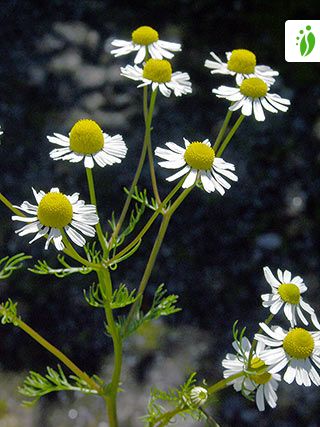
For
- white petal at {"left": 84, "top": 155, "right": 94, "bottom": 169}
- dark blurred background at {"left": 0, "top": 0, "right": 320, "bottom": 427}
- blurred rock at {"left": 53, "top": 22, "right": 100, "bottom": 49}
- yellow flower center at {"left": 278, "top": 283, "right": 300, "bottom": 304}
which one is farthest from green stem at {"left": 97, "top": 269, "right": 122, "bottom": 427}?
blurred rock at {"left": 53, "top": 22, "right": 100, "bottom": 49}

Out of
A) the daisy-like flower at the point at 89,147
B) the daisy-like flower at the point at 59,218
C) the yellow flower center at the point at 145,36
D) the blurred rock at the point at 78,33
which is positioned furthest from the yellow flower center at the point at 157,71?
the blurred rock at the point at 78,33

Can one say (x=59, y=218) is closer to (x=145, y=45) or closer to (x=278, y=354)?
(x=278, y=354)

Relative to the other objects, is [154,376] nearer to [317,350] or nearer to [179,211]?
[179,211]

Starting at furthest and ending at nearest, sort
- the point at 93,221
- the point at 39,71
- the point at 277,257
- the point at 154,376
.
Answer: the point at 39,71 < the point at 277,257 < the point at 154,376 < the point at 93,221

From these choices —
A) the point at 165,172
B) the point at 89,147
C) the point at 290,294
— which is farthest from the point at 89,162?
the point at 165,172

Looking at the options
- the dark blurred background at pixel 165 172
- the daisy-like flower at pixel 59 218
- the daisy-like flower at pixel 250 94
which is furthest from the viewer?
the dark blurred background at pixel 165 172

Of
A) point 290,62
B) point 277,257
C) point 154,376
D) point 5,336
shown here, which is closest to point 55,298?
point 5,336

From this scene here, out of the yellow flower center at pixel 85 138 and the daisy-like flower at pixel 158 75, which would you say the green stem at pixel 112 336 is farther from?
the daisy-like flower at pixel 158 75
